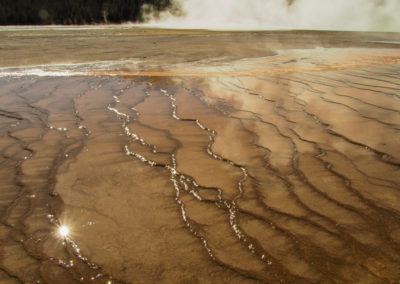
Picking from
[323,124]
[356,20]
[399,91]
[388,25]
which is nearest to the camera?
[323,124]

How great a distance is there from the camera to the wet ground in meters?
1.23

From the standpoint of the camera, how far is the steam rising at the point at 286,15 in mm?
21312

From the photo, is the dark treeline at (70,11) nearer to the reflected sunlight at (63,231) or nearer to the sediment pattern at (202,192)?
the sediment pattern at (202,192)

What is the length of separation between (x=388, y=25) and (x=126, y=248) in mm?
24637

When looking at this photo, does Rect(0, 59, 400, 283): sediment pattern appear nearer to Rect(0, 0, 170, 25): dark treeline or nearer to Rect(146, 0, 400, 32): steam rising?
Rect(146, 0, 400, 32): steam rising

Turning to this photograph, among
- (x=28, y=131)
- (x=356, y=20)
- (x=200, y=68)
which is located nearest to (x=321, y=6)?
(x=356, y=20)

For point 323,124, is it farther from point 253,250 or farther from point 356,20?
point 356,20

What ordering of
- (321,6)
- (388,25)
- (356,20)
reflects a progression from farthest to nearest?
1. (321,6)
2. (356,20)
3. (388,25)

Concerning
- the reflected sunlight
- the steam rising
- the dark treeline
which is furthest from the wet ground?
the dark treeline

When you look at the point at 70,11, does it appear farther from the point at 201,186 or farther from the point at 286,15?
the point at 201,186

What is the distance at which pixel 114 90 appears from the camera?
13.5 feet

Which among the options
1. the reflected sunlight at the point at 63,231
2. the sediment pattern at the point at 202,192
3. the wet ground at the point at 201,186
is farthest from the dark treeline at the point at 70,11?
the reflected sunlight at the point at 63,231

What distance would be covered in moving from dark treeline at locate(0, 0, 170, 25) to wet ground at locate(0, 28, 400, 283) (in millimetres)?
28415

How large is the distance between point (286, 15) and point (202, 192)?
1065 inches
